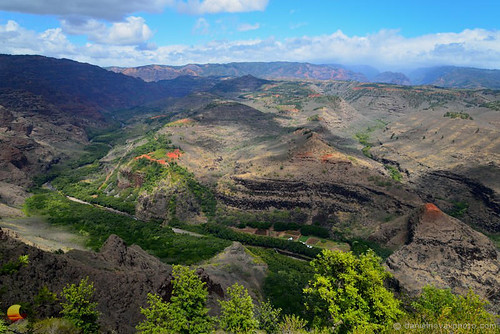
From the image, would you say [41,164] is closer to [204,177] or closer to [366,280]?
[204,177]

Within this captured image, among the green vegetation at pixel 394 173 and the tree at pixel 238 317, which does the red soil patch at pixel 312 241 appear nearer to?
the green vegetation at pixel 394 173

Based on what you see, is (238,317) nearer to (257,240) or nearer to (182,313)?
(182,313)

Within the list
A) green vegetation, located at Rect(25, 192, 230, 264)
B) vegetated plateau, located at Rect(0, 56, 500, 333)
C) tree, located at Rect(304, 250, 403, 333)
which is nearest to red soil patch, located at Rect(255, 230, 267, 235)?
vegetated plateau, located at Rect(0, 56, 500, 333)

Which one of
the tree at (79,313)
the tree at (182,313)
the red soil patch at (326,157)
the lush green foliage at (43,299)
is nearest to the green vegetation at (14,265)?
the lush green foliage at (43,299)

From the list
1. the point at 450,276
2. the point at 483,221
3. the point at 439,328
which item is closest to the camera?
the point at 439,328

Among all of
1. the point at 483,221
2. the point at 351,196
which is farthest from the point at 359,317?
the point at 483,221
